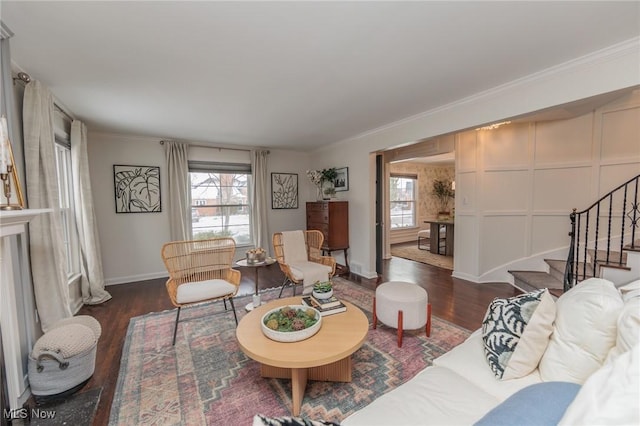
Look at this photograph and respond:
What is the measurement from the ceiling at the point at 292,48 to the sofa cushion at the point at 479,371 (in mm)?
1991

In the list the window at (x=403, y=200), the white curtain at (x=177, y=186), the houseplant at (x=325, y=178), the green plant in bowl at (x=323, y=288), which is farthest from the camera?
the window at (x=403, y=200)

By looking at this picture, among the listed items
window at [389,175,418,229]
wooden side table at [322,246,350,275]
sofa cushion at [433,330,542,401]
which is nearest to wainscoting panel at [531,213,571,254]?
wooden side table at [322,246,350,275]

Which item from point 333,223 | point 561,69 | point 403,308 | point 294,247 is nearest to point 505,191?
point 561,69

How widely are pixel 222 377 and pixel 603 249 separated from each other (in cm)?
462

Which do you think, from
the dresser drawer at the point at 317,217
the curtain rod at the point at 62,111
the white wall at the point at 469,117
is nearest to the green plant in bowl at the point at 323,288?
the white wall at the point at 469,117

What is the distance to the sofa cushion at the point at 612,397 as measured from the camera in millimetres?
655

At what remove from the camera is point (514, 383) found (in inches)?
50.8

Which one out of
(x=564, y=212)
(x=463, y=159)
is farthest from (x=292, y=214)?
(x=564, y=212)

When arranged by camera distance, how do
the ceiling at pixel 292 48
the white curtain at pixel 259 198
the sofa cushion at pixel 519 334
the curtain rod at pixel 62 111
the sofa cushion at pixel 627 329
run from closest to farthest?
the sofa cushion at pixel 627 329, the sofa cushion at pixel 519 334, the ceiling at pixel 292 48, the curtain rod at pixel 62 111, the white curtain at pixel 259 198

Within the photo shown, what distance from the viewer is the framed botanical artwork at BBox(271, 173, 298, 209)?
5.63 metres

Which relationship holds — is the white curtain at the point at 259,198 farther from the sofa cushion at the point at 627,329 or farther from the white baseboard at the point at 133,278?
the sofa cushion at the point at 627,329

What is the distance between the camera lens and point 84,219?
3412mm

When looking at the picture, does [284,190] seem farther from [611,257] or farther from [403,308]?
[611,257]

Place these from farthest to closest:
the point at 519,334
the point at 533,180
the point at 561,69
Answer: the point at 533,180
the point at 561,69
the point at 519,334
